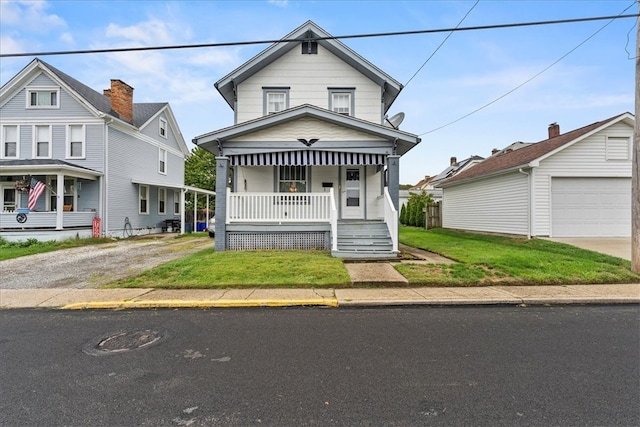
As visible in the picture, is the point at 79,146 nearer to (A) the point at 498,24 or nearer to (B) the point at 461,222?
(A) the point at 498,24

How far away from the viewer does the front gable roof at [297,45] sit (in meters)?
13.3

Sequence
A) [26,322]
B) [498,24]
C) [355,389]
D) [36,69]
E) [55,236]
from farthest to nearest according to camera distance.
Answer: [36,69]
[55,236]
[498,24]
[26,322]
[355,389]

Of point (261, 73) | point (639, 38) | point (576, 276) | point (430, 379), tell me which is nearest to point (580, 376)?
point (430, 379)

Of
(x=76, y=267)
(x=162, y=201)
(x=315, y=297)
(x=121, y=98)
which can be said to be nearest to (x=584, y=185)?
(x=315, y=297)

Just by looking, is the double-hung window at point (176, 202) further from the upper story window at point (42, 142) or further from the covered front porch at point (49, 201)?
the upper story window at point (42, 142)

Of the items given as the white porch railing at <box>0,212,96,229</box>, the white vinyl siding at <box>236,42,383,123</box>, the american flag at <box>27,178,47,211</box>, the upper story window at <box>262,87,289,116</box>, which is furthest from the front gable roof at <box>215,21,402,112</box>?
the white porch railing at <box>0,212,96,229</box>

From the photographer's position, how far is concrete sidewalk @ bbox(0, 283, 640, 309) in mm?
5957

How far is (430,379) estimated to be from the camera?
331cm

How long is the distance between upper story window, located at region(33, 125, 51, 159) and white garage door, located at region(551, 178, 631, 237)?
24487 millimetres

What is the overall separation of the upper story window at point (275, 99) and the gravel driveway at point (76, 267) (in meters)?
6.77

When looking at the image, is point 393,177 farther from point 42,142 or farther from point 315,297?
point 42,142

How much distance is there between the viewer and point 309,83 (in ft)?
45.9

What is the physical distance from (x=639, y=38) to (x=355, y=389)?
10.2m

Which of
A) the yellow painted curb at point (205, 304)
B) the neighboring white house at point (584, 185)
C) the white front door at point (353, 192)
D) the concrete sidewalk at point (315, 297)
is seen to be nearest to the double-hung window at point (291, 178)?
the white front door at point (353, 192)
